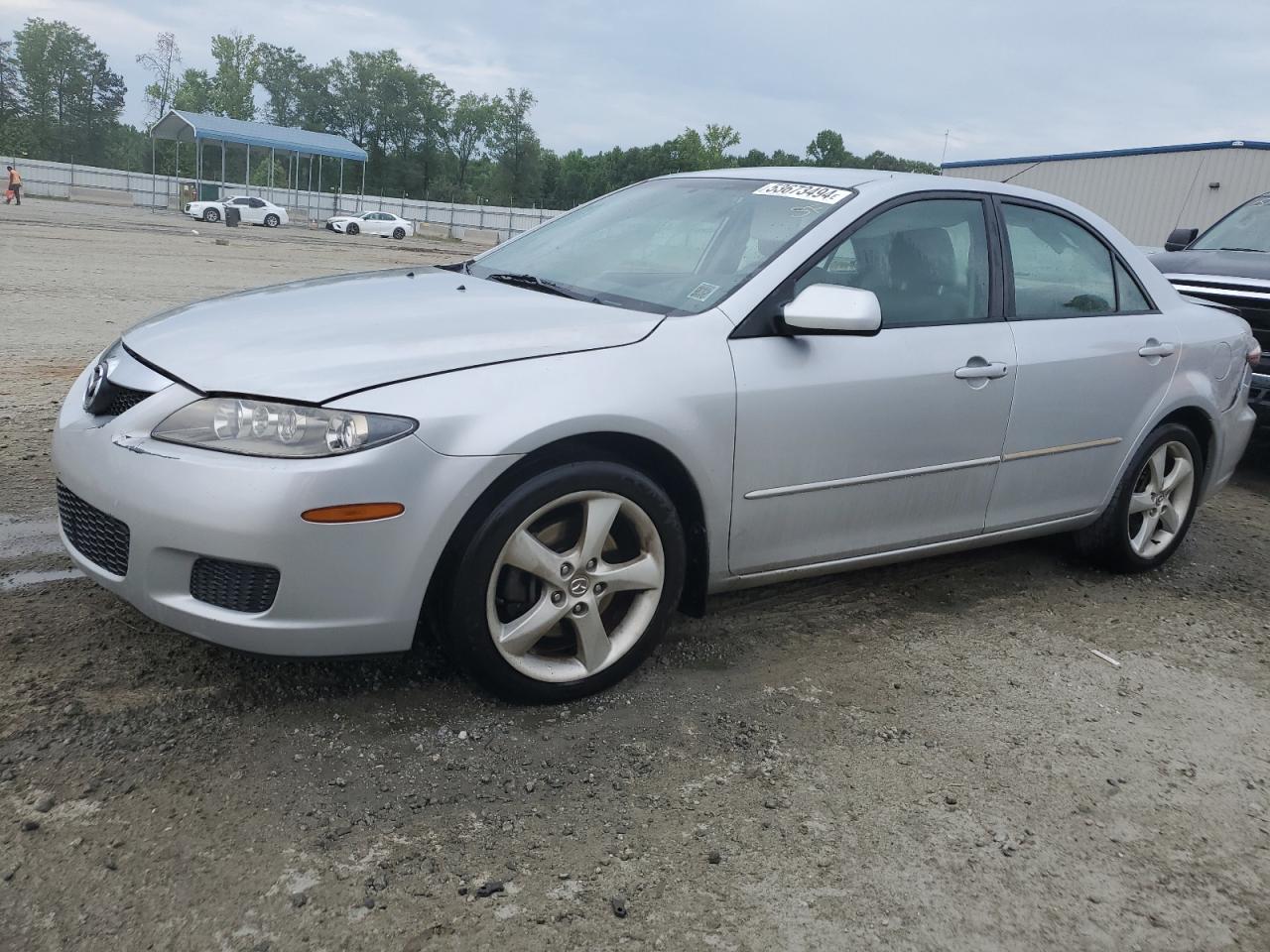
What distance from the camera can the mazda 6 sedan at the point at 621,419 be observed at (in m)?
2.66

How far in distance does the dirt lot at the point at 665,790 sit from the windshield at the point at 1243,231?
205 inches

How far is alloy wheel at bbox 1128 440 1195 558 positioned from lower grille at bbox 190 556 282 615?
355cm

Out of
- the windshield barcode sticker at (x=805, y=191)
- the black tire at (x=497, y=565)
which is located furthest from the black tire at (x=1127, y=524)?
the black tire at (x=497, y=565)

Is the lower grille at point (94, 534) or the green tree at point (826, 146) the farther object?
the green tree at point (826, 146)

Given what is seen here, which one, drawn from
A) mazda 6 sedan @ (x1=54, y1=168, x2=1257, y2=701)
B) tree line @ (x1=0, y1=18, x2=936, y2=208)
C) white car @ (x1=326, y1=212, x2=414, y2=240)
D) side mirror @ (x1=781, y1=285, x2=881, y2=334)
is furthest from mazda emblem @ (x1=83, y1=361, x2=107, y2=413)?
tree line @ (x1=0, y1=18, x2=936, y2=208)

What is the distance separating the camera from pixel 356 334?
2.94 meters

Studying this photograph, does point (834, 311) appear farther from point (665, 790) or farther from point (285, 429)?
point (285, 429)

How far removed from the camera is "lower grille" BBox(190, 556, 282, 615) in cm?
263

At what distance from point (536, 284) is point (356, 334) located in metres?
0.92

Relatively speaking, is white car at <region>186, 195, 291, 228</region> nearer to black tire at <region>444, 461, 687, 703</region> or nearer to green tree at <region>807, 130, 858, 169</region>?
black tire at <region>444, 461, 687, 703</region>

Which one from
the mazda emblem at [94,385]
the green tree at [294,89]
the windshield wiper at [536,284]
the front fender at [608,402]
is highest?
the green tree at [294,89]

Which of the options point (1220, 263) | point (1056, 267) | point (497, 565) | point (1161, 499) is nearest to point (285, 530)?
point (497, 565)

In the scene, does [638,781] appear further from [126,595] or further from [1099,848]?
[126,595]

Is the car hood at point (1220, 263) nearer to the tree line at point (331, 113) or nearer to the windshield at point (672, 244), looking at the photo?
the windshield at point (672, 244)
